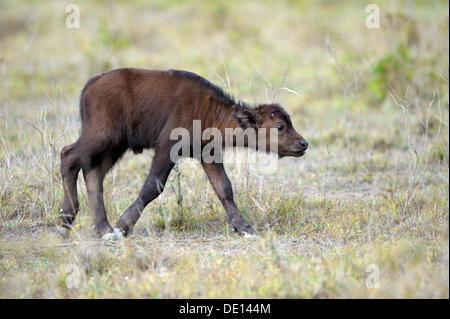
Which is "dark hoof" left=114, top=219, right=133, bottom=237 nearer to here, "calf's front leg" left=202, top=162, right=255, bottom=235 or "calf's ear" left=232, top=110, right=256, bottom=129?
"calf's front leg" left=202, top=162, right=255, bottom=235

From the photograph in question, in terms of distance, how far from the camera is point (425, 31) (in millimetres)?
14266

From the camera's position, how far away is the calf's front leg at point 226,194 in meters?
6.80

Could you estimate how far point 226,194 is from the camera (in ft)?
22.4

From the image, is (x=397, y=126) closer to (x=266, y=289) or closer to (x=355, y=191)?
(x=355, y=191)

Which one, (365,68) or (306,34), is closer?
(365,68)

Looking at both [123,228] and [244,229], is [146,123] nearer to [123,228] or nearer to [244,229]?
[123,228]

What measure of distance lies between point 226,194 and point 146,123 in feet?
3.83

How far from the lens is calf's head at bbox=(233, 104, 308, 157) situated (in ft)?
22.1

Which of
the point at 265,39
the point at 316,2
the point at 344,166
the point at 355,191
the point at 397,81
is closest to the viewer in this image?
the point at 355,191

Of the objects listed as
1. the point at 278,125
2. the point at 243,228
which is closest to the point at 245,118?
the point at 278,125

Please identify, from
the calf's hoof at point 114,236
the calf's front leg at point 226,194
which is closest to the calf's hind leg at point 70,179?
the calf's hoof at point 114,236

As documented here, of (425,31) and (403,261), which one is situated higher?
(425,31)

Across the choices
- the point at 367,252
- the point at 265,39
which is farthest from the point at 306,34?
the point at 367,252

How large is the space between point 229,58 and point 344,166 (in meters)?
7.12
